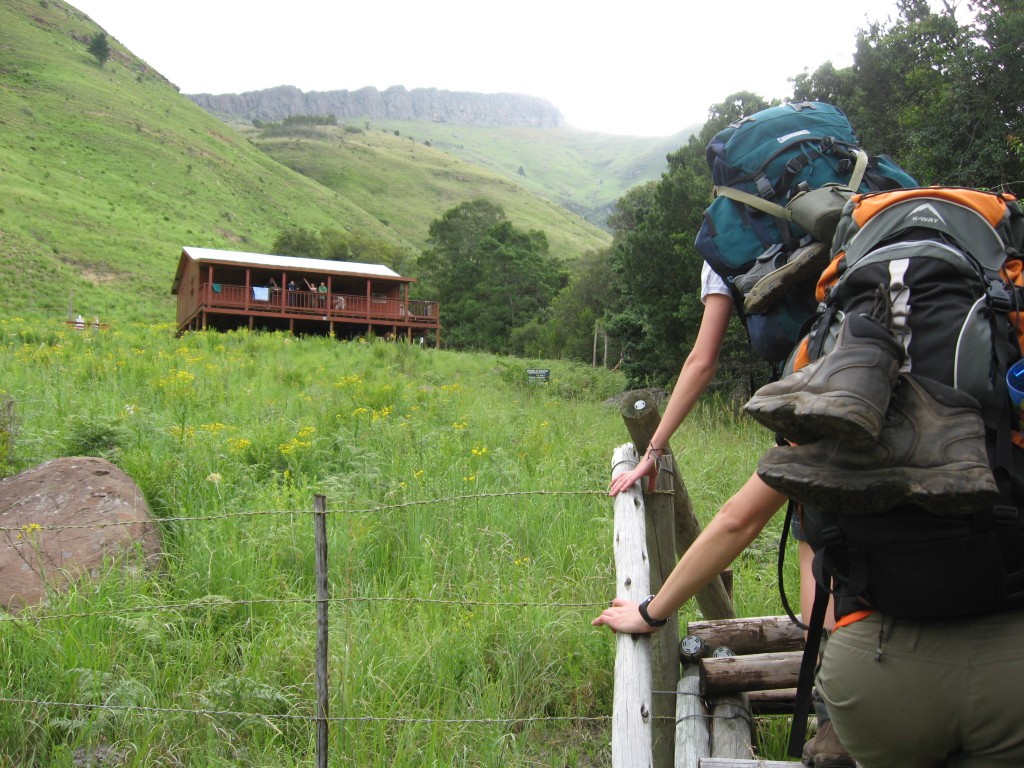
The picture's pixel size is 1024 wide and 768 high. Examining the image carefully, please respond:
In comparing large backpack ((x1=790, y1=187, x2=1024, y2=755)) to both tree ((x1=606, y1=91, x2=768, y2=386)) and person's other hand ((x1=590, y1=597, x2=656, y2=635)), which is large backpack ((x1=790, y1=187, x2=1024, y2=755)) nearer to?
person's other hand ((x1=590, y1=597, x2=656, y2=635))

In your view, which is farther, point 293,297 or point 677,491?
point 293,297

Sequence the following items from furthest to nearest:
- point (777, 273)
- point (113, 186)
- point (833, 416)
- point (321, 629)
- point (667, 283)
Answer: point (113, 186) → point (667, 283) → point (321, 629) → point (777, 273) → point (833, 416)

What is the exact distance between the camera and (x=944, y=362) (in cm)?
136

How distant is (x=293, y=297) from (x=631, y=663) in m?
31.7

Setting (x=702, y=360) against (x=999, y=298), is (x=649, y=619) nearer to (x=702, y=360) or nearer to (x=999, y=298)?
(x=702, y=360)

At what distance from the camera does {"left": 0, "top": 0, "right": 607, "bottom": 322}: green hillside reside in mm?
41156

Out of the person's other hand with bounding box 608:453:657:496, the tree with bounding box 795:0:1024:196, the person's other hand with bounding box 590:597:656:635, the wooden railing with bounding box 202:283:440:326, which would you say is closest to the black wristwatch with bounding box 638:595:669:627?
the person's other hand with bounding box 590:597:656:635

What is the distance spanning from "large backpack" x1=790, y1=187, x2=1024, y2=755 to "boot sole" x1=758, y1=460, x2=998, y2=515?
47mm

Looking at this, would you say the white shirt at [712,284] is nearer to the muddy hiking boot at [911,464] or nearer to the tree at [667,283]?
the muddy hiking boot at [911,464]

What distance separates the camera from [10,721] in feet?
11.1

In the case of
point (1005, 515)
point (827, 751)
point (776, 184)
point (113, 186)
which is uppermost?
point (113, 186)

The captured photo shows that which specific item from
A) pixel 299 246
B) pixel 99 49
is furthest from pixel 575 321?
pixel 99 49

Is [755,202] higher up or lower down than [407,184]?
lower down

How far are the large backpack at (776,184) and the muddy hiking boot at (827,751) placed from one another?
1011mm
